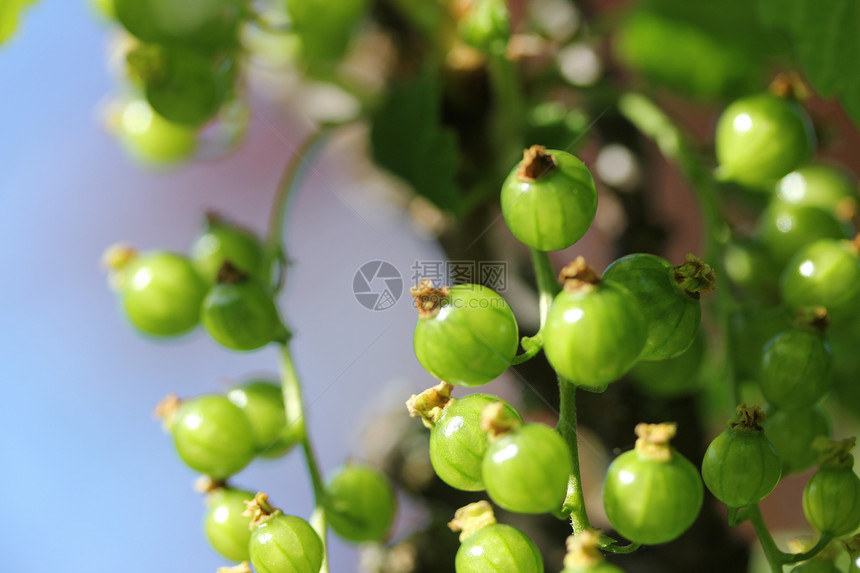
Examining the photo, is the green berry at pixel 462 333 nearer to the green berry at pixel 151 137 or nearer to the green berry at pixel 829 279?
the green berry at pixel 829 279

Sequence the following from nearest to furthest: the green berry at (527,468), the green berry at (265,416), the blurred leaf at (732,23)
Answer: the green berry at (527,468) < the green berry at (265,416) < the blurred leaf at (732,23)

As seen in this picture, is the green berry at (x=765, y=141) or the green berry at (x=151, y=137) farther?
the green berry at (x=151, y=137)

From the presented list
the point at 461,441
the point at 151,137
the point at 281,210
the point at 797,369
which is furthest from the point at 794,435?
the point at 151,137

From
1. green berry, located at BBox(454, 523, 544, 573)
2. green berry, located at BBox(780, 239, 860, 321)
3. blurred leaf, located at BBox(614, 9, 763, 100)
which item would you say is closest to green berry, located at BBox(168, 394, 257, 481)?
green berry, located at BBox(454, 523, 544, 573)

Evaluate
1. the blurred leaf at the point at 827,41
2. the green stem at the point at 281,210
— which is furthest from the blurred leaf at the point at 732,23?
the green stem at the point at 281,210

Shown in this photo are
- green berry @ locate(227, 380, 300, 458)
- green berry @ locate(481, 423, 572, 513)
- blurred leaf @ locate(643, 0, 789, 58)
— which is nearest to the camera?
green berry @ locate(481, 423, 572, 513)

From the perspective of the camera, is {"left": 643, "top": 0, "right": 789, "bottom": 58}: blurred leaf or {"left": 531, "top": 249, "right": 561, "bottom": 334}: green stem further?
{"left": 643, "top": 0, "right": 789, "bottom": 58}: blurred leaf

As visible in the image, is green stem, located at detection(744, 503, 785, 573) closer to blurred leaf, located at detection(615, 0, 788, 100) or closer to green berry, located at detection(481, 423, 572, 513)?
green berry, located at detection(481, 423, 572, 513)
